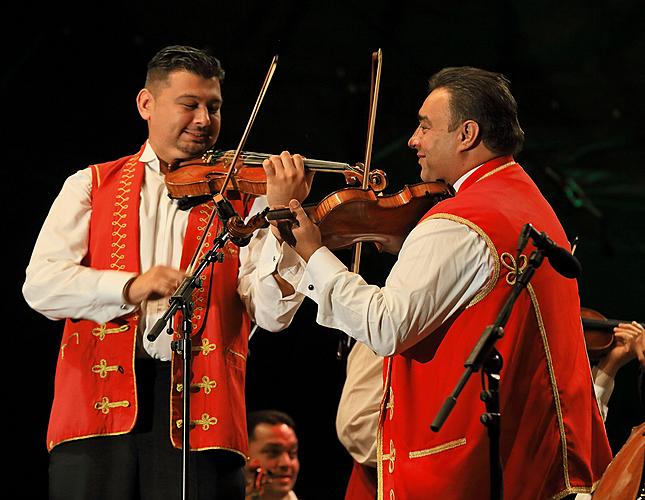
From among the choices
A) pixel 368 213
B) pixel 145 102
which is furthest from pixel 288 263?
pixel 145 102

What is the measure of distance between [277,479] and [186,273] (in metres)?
1.75

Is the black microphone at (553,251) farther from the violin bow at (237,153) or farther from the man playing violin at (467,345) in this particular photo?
the violin bow at (237,153)

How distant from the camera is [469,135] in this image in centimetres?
304

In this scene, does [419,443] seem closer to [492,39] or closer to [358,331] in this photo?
Result: [358,331]

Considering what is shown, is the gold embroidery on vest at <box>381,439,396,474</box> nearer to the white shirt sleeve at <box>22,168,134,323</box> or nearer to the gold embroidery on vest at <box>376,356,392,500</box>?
the gold embroidery on vest at <box>376,356,392,500</box>

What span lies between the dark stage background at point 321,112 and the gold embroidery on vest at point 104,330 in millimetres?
1975

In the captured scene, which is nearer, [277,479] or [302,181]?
[302,181]

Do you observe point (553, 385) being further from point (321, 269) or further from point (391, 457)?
point (321, 269)

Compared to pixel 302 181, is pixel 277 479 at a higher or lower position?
lower

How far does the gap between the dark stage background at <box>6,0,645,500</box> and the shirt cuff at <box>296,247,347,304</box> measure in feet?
8.25

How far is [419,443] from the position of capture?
2.78 m

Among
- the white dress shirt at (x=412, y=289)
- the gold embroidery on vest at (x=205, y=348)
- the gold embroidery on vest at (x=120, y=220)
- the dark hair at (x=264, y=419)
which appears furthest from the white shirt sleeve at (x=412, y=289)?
the dark hair at (x=264, y=419)

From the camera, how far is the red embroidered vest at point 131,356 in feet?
10.2

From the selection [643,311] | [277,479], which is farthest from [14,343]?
[643,311]
